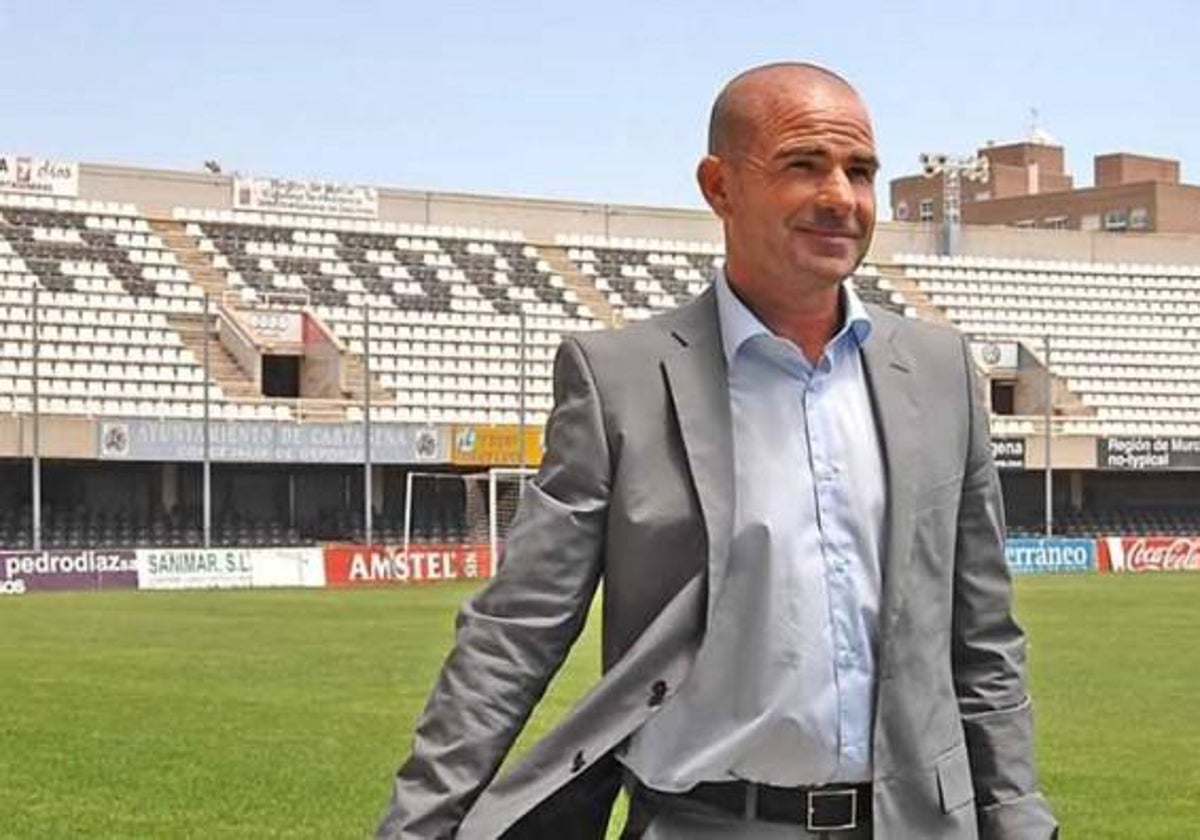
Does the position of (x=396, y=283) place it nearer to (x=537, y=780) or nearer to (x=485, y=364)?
(x=485, y=364)

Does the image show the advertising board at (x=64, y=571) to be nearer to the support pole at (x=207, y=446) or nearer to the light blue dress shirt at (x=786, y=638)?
the support pole at (x=207, y=446)

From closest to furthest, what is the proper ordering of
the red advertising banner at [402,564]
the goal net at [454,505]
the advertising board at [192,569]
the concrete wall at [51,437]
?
the advertising board at [192,569] → the red advertising banner at [402,564] → the concrete wall at [51,437] → the goal net at [454,505]

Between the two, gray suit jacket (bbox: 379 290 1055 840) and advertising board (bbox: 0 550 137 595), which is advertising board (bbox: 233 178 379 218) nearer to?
advertising board (bbox: 0 550 137 595)

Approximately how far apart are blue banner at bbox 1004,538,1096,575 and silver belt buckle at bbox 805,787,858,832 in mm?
50493

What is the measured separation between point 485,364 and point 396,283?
426 centimetres

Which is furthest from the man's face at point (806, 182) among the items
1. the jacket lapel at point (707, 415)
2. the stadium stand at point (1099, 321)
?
the stadium stand at point (1099, 321)

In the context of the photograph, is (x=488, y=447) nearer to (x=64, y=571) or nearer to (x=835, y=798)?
(x=64, y=571)

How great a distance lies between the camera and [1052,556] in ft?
179

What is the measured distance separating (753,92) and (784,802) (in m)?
1.05

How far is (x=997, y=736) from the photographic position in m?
3.40

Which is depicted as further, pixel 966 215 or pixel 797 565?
pixel 966 215

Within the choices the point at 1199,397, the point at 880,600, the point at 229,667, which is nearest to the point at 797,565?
the point at 880,600

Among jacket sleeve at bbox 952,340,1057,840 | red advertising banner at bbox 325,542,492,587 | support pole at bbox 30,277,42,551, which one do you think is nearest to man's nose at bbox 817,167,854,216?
jacket sleeve at bbox 952,340,1057,840

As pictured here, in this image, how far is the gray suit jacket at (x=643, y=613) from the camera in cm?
320
